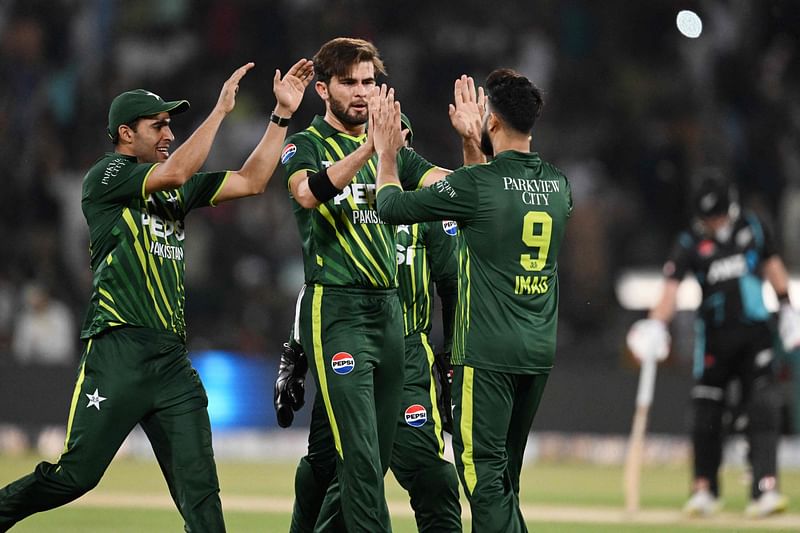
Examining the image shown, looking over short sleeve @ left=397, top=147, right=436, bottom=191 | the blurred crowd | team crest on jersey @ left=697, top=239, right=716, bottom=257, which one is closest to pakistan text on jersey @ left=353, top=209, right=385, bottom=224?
short sleeve @ left=397, top=147, right=436, bottom=191

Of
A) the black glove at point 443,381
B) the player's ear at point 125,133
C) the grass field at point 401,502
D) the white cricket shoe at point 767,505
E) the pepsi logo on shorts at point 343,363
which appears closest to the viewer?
the pepsi logo on shorts at point 343,363

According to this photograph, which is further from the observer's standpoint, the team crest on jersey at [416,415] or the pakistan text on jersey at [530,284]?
the team crest on jersey at [416,415]

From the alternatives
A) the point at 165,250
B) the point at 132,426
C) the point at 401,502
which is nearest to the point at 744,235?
the point at 401,502

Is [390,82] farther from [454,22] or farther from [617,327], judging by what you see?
[617,327]

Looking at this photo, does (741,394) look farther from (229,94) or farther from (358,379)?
(229,94)

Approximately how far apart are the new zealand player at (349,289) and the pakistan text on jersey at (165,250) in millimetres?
611

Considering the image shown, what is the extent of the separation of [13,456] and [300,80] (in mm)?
8872

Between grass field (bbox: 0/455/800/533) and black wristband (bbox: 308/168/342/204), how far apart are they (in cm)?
360

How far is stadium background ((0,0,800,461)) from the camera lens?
15898 millimetres

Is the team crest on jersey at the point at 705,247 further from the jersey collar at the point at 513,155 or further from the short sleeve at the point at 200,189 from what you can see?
the short sleeve at the point at 200,189

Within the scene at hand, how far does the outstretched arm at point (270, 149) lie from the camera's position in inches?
275

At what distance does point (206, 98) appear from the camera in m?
18.0

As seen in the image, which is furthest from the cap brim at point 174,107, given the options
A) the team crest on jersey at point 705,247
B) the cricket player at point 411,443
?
the team crest on jersey at point 705,247

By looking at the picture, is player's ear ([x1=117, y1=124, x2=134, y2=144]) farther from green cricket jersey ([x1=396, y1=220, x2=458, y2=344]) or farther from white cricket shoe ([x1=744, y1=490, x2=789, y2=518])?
white cricket shoe ([x1=744, y1=490, x2=789, y2=518])
